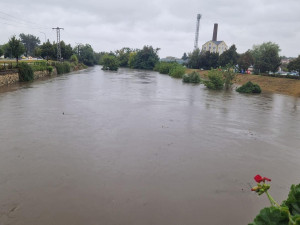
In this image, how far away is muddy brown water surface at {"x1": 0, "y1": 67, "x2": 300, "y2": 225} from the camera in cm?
555

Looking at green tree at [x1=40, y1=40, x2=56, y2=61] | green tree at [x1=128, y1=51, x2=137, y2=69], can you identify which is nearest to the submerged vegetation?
green tree at [x1=40, y1=40, x2=56, y2=61]

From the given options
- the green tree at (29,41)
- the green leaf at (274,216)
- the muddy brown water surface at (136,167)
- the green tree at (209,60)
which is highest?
the green tree at (29,41)

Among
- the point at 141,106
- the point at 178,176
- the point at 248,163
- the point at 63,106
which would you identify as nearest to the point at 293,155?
the point at 248,163

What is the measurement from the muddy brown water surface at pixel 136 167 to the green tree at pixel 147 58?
82.2 meters

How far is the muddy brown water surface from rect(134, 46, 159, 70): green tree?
82249mm

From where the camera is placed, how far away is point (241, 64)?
53562 millimetres

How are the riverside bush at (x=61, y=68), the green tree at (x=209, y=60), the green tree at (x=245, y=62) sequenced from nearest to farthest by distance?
the riverside bush at (x=61, y=68) → the green tree at (x=245, y=62) → the green tree at (x=209, y=60)

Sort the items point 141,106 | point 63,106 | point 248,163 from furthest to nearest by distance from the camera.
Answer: point 141,106, point 63,106, point 248,163

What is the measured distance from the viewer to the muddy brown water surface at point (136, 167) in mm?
5555

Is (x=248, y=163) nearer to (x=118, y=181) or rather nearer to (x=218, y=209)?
(x=218, y=209)

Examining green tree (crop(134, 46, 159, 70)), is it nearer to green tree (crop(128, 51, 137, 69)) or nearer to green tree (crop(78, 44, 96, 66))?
green tree (crop(128, 51, 137, 69))

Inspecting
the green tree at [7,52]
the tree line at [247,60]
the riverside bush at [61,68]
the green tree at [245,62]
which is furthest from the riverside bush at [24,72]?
the green tree at [245,62]

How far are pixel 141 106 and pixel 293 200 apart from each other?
1606 centimetres

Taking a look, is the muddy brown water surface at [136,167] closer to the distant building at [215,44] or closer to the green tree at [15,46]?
the green tree at [15,46]
